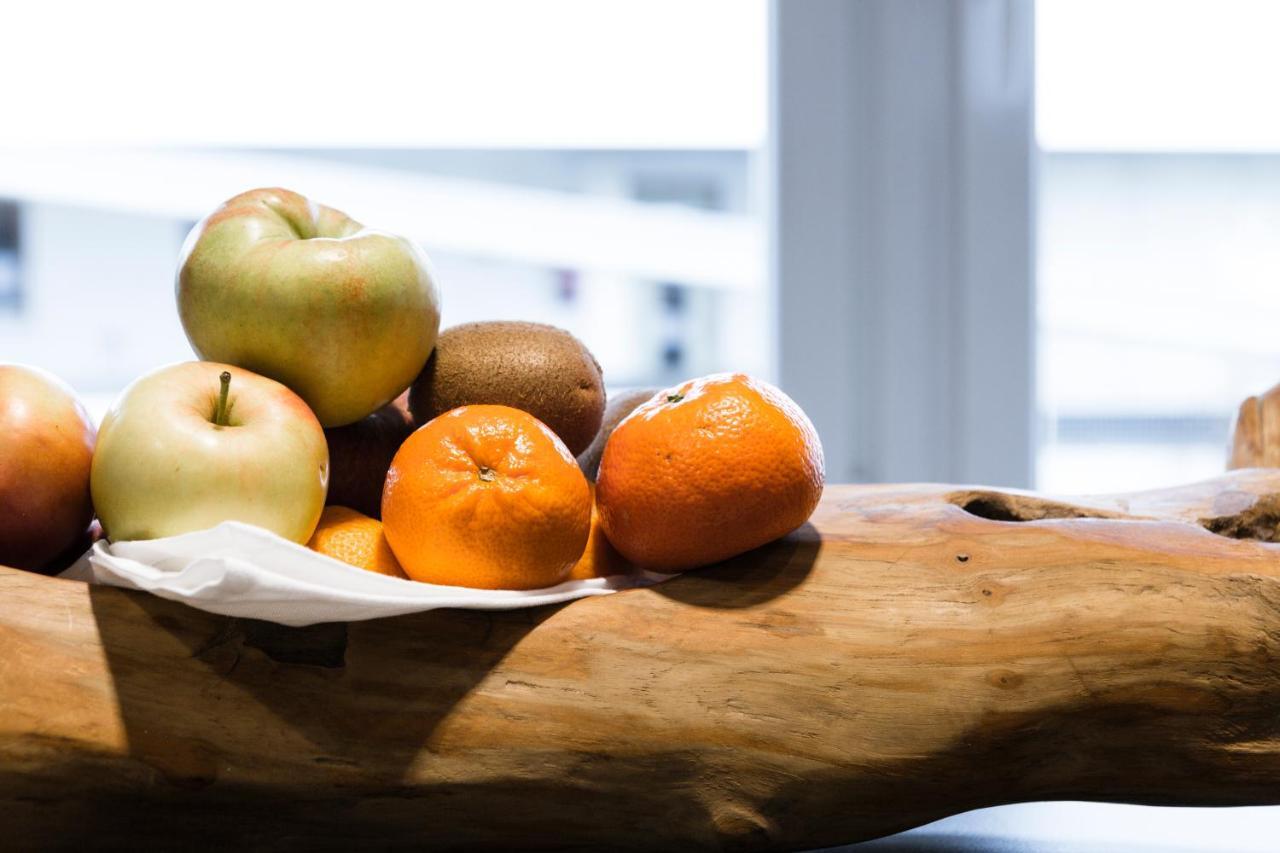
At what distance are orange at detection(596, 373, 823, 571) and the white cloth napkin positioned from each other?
3.3 inches

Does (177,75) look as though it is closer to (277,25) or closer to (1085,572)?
(277,25)

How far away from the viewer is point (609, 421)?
81 centimetres

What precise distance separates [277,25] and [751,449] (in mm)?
1045

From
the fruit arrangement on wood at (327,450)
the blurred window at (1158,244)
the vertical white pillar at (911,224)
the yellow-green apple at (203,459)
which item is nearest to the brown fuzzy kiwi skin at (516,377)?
the fruit arrangement on wood at (327,450)

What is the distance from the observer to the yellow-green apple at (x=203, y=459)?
1.88 feet

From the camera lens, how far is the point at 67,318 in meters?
1.46

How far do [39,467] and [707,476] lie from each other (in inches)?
Result: 14.2

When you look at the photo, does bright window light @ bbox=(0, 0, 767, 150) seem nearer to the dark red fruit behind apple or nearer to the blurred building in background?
the blurred building in background

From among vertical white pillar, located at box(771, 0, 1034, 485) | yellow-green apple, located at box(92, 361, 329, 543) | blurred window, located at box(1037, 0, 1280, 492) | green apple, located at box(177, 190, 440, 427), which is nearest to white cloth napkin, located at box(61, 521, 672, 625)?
yellow-green apple, located at box(92, 361, 329, 543)

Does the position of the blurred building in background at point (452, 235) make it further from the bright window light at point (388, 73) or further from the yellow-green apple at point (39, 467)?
the yellow-green apple at point (39, 467)

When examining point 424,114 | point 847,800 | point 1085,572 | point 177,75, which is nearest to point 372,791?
point 847,800

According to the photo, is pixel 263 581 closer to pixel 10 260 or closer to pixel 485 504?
pixel 485 504

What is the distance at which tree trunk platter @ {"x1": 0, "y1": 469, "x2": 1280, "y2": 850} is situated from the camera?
1.86ft

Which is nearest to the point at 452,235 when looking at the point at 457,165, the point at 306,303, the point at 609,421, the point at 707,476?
the point at 457,165
